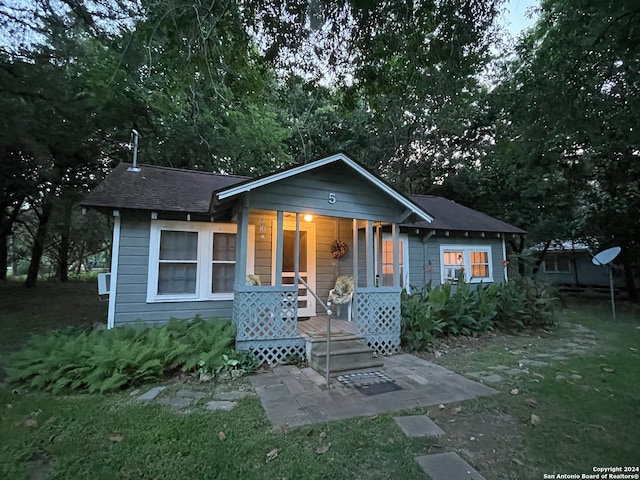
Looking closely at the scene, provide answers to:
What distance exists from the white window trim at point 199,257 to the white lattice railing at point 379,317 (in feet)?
8.56

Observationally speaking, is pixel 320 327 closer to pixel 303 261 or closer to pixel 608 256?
pixel 303 261

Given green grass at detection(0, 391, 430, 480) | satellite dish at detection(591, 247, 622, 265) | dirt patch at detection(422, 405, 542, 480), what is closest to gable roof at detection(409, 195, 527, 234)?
satellite dish at detection(591, 247, 622, 265)

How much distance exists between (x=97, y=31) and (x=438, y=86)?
6143 mm

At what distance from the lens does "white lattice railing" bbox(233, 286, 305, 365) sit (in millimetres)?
5168

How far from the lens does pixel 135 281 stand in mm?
6172

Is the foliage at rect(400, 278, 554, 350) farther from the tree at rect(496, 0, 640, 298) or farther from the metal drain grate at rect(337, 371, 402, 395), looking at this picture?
the tree at rect(496, 0, 640, 298)

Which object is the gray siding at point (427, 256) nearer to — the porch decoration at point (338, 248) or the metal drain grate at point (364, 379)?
the porch decoration at point (338, 248)

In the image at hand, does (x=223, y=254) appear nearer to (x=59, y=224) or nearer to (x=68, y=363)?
(x=68, y=363)

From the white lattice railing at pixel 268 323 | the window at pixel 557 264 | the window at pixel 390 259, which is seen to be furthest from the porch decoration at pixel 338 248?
the window at pixel 557 264

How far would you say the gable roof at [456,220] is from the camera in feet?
30.7

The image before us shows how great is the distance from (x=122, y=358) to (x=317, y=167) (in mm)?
4045

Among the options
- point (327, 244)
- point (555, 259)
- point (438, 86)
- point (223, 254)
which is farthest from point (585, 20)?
point (555, 259)

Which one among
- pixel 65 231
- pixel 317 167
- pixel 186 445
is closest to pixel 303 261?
pixel 317 167

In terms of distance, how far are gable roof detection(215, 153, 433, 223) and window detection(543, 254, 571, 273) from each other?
18.6 metres
